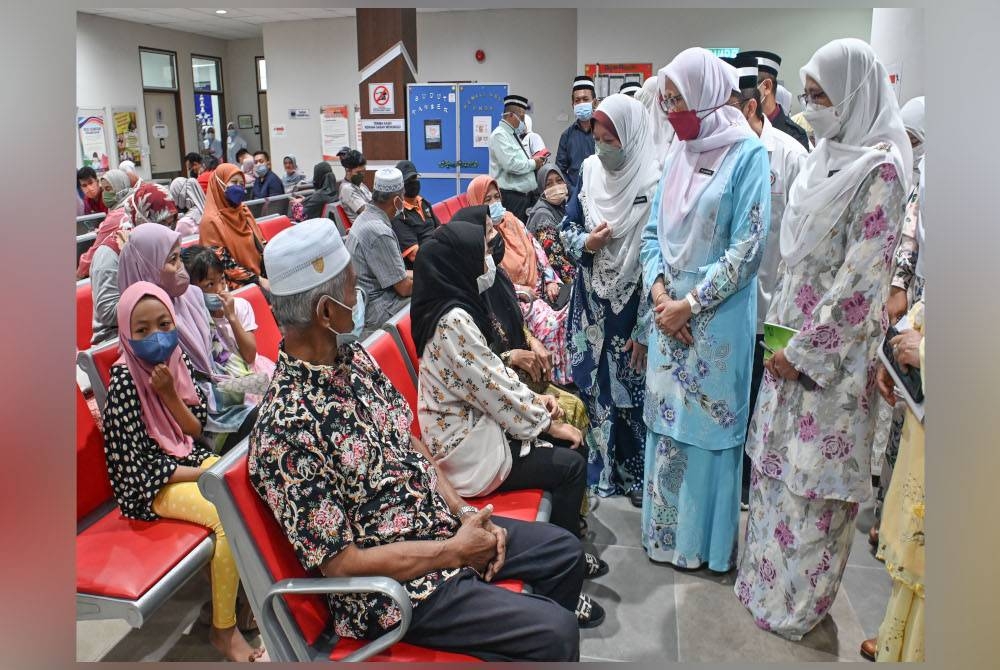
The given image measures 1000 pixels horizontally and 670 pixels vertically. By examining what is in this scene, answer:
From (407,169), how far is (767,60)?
221 cm

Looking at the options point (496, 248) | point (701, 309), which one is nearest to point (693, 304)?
point (701, 309)

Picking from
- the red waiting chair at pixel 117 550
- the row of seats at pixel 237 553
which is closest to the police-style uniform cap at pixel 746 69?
the row of seats at pixel 237 553

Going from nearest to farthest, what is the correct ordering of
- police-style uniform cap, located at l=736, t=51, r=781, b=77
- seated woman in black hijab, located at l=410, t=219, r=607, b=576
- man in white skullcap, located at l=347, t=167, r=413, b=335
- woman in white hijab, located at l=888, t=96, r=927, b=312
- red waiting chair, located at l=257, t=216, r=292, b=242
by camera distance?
seated woman in black hijab, located at l=410, t=219, r=607, b=576 < police-style uniform cap, located at l=736, t=51, r=781, b=77 < woman in white hijab, located at l=888, t=96, r=927, b=312 < man in white skullcap, located at l=347, t=167, r=413, b=335 < red waiting chair, located at l=257, t=216, r=292, b=242

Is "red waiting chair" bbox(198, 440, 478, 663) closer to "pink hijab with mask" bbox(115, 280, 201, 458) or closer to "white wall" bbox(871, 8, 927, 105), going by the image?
"pink hijab with mask" bbox(115, 280, 201, 458)

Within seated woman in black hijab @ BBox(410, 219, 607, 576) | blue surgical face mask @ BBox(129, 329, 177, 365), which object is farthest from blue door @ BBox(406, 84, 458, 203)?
blue surgical face mask @ BBox(129, 329, 177, 365)

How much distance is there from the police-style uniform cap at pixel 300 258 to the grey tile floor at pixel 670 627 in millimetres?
1211

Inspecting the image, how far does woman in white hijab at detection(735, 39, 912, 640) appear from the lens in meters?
1.76

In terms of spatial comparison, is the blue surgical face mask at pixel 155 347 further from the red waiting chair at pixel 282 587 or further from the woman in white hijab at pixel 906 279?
the woman in white hijab at pixel 906 279

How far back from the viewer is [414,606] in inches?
59.1

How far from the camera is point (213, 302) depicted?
8.61 ft

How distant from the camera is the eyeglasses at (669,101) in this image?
215cm

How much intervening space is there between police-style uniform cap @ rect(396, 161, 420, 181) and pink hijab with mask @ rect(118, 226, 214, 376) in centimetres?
167
